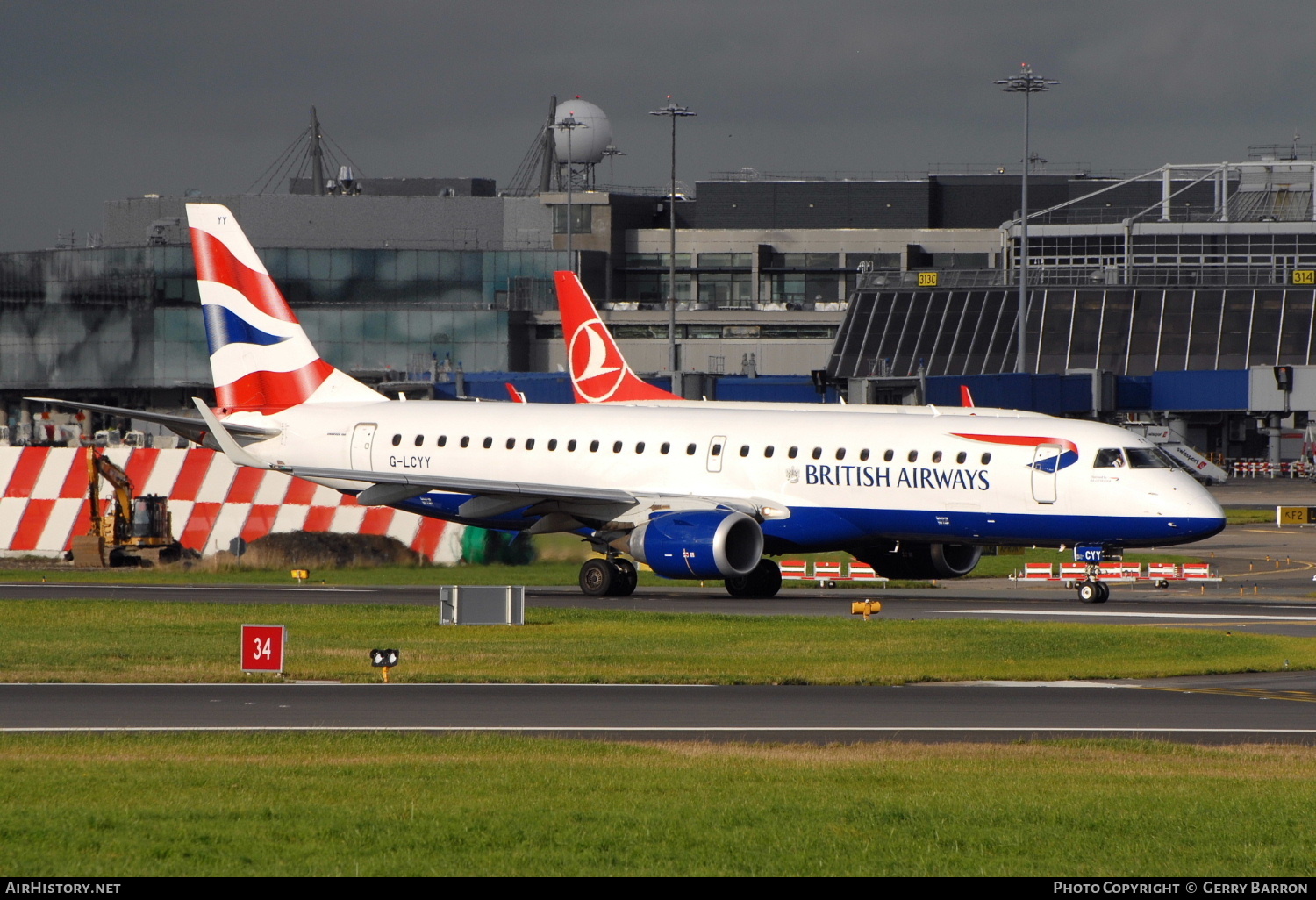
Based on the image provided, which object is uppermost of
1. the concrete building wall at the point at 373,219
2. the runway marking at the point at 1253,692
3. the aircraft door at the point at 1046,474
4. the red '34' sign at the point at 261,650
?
the concrete building wall at the point at 373,219

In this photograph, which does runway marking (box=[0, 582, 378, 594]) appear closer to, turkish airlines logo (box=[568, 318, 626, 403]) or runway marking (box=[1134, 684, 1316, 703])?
turkish airlines logo (box=[568, 318, 626, 403])

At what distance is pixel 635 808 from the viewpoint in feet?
45.5

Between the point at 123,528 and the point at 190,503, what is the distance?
2.15 metres

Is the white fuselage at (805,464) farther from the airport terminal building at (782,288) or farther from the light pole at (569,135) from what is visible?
the light pole at (569,135)

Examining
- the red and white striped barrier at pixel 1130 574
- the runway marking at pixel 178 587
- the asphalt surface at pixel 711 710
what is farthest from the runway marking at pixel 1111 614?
the runway marking at pixel 178 587

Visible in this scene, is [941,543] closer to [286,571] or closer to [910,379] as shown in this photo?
[286,571]

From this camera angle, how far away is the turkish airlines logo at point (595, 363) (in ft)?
188

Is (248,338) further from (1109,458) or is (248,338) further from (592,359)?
(1109,458)

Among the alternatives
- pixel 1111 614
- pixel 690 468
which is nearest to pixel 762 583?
pixel 690 468

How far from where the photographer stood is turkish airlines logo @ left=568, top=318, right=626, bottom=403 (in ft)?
188

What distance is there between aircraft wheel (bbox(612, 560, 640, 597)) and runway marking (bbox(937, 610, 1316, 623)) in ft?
24.8

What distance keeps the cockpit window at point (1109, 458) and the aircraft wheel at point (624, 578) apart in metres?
10.4

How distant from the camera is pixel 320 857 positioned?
11.9m

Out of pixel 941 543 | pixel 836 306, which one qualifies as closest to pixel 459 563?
pixel 941 543
